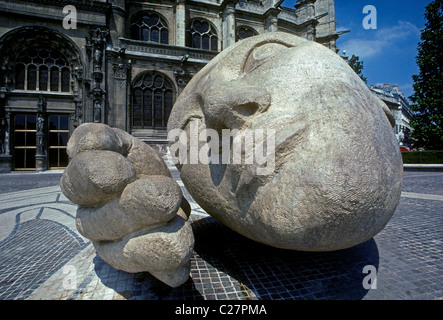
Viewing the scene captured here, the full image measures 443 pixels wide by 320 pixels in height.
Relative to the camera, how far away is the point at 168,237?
158 cm

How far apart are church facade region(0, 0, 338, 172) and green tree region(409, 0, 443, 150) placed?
15.6 m

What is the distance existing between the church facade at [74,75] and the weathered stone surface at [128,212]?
13.9m

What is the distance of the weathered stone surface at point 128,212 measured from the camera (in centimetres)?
156

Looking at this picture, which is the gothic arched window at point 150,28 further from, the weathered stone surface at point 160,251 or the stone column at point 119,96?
the weathered stone surface at point 160,251

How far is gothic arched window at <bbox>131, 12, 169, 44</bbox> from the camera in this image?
1753cm

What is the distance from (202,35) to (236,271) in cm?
2022

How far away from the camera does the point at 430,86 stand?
17.0m

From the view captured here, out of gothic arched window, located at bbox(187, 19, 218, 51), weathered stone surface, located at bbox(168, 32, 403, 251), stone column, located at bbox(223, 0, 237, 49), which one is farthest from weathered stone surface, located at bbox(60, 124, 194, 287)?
gothic arched window, located at bbox(187, 19, 218, 51)

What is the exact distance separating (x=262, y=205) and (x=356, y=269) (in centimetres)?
132

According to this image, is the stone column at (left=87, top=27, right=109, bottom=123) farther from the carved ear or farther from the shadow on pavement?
the carved ear

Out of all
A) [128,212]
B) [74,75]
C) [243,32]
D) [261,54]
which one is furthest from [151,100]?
[128,212]

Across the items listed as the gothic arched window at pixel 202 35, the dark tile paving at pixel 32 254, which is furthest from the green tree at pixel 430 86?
the dark tile paving at pixel 32 254

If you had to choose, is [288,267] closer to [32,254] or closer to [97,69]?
[32,254]
